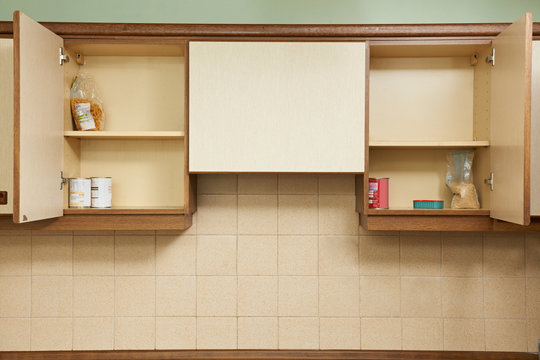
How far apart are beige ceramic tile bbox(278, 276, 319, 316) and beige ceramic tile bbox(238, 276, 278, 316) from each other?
0.03 meters

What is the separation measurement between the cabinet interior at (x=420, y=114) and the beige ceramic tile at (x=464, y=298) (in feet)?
1.11

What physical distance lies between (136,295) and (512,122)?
1504mm

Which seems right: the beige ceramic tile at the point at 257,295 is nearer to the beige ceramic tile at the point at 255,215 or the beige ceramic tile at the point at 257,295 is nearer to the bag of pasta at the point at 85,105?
the beige ceramic tile at the point at 255,215

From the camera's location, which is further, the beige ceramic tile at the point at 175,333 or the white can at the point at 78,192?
the beige ceramic tile at the point at 175,333

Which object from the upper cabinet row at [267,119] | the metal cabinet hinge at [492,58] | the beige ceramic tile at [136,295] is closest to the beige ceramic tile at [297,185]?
the upper cabinet row at [267,119]

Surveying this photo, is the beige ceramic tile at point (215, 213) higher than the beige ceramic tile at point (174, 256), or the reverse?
the beige ceramic tile at point (215, 213)

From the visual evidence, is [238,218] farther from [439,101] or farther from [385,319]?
[439,101]

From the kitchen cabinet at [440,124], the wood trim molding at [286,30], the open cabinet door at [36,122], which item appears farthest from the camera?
the wood trim molding at [286,30]

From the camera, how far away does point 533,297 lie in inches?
63.8

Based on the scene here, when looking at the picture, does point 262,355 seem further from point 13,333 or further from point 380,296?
point 13,333

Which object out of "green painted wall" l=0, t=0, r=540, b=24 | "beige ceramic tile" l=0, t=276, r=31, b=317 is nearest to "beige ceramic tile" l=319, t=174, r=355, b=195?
"green painted wall" l=0, t=0, r=540, b=24

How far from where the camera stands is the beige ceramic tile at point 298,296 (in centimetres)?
164

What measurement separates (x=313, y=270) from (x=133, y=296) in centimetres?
74

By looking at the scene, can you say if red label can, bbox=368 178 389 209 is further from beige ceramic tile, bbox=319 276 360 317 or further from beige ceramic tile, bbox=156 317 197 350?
beige ceramic tile, bbox=156 317 197 350
